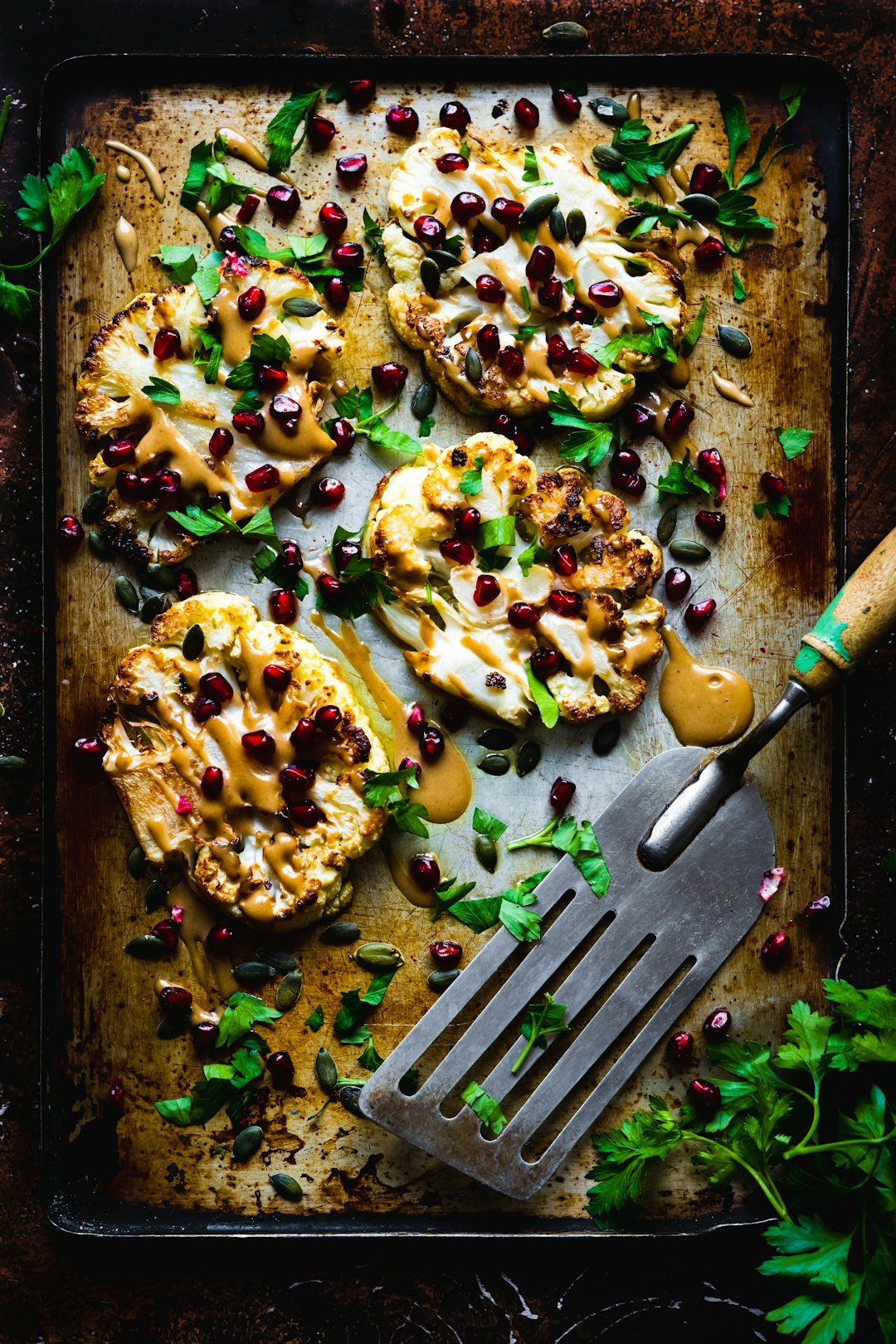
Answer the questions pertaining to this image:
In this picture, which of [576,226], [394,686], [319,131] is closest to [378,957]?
[394,686]

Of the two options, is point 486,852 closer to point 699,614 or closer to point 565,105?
point 699,614

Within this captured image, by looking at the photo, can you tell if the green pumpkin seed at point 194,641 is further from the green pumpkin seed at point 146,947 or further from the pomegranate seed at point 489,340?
the pomegranate seed at point 489,340

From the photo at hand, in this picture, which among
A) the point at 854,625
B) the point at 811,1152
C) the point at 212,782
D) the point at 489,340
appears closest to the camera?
the point at 854,625

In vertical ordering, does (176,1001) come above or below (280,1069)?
above

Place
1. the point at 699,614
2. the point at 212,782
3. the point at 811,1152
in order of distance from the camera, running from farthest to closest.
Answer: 1. the point at 699,614
2. the point at 212,782
3. the point at 811,1152

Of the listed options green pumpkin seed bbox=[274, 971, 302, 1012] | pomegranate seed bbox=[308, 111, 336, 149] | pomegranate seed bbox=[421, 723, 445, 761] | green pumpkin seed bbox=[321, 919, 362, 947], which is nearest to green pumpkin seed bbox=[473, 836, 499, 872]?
pomegranate seed bbox=[421, 723, 445, 761]

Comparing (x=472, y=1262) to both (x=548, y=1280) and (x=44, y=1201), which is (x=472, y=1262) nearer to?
(x=548, y=1280)

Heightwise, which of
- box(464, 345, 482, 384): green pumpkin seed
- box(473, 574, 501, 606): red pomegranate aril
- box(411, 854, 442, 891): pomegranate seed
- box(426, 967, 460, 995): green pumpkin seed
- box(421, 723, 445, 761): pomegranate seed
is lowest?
box(426, 967, 460, 995): green pumpkin seed

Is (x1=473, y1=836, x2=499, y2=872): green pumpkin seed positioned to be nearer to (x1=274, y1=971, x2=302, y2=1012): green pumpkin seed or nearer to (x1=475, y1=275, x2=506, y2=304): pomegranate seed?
(x1=274, y1=971, x2=302, y2=1012): green pumpkin seed
